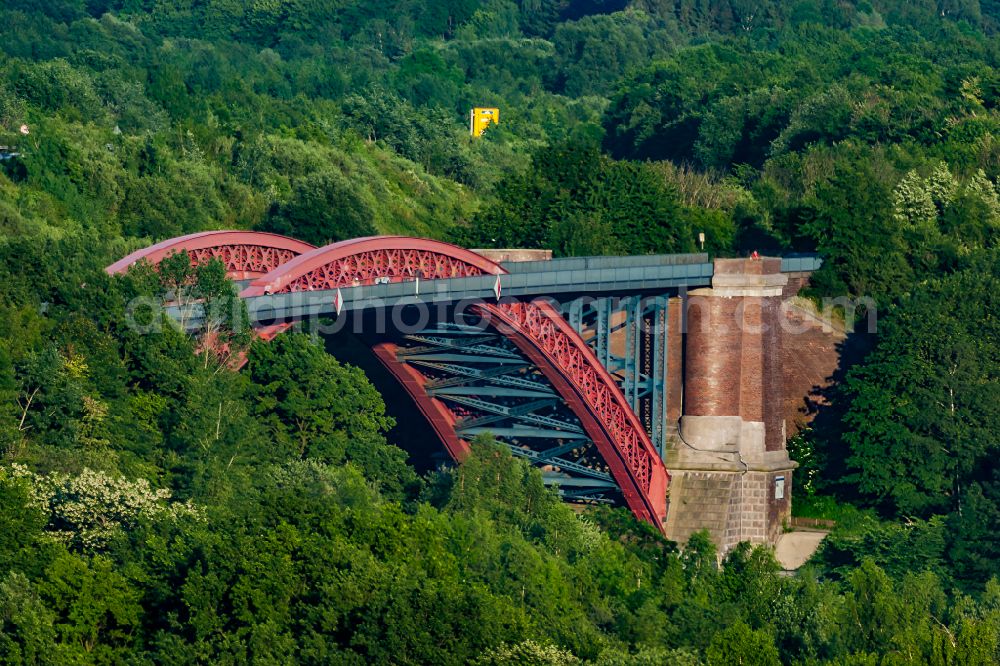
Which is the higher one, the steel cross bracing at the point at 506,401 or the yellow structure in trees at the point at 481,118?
the yellow structure in trees at the point at 481,118

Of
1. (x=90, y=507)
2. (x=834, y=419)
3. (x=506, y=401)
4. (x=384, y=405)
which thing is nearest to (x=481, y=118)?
(x=834, y=419)

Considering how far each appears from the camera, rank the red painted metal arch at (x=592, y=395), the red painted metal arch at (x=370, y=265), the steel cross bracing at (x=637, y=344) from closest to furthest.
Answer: the red painted metal arch at (x=370, y=265)
the red painted metal arch at (x=592, y=395)
the steel cross bracing at (x=637, y=344)

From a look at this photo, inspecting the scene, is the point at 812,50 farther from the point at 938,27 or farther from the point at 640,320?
the point at 640,320

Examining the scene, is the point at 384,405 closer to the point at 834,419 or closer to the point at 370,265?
the point at 370,265

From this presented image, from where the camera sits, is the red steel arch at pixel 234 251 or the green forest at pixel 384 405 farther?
the red steel arch at pixel 234 251

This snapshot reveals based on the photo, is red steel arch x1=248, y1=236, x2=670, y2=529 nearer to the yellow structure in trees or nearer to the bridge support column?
the bridge support column

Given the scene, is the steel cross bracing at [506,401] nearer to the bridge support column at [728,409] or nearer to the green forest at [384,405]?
the green forest at [384,405]

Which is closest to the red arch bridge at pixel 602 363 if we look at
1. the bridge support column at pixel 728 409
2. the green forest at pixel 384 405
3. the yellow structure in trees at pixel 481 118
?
the bridge support column at pixel 728 409

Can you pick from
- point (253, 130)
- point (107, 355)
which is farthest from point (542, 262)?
point (253, 130)
